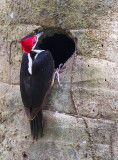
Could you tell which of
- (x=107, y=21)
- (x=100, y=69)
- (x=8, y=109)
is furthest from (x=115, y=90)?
(x=8, y=109)

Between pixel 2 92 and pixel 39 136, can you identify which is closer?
pixel 39 136

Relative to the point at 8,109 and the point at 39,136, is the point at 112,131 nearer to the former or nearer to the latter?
the point at 39,136

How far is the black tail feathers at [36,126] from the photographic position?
3078 mm

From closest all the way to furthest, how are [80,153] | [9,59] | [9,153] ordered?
[80,153], [9,153], [9,59]

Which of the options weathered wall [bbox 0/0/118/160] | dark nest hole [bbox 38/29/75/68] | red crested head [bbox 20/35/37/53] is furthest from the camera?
dark nest hole [bbox 38/29/75/68]

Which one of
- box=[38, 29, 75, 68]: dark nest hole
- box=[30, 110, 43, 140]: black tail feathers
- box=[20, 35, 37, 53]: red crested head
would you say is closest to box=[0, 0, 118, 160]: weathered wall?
box=[30, 110, 43, 140]: black tail feathers

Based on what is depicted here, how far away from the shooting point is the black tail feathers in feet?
10.1

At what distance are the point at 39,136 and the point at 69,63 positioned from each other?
2.70 feet

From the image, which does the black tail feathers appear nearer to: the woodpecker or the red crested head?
the woodpecker

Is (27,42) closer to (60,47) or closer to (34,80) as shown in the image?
(34,80)

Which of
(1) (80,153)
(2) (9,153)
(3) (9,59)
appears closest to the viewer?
(1) (80,153)

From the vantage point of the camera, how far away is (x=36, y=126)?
10.2 ft

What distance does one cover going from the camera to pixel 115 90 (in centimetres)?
314

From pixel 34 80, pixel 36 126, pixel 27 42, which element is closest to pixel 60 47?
pixel 27 42
